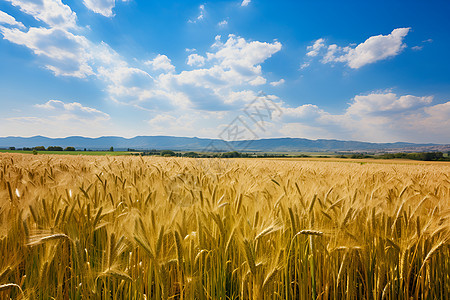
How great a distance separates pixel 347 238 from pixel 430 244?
27.2 inches

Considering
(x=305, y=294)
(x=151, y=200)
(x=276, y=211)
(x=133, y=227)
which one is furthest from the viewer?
(x=151, y=200)

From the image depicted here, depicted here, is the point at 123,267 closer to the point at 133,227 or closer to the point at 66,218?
the point at 133,227

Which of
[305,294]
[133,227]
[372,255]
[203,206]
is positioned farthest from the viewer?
[203,206]

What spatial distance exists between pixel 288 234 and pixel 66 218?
1680mm

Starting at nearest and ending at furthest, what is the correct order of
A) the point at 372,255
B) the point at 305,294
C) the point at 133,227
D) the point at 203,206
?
the point at 133,227 → the point at 305,294 → the point at 372,255 → the point at 203,206

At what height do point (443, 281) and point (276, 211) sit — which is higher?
point (276, 211)

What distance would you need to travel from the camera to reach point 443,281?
5.16 feet

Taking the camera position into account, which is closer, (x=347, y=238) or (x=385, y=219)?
(x=347, y=238)

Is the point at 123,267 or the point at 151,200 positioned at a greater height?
the point at 151,200

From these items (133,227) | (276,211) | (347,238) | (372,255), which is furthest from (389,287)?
(133,227)

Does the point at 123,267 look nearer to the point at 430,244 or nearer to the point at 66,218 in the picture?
the point at 66,218

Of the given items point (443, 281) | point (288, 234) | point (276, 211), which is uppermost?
point (276, 211)

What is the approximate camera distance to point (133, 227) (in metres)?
1.23

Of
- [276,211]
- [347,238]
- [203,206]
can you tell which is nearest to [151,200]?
[203,206]
